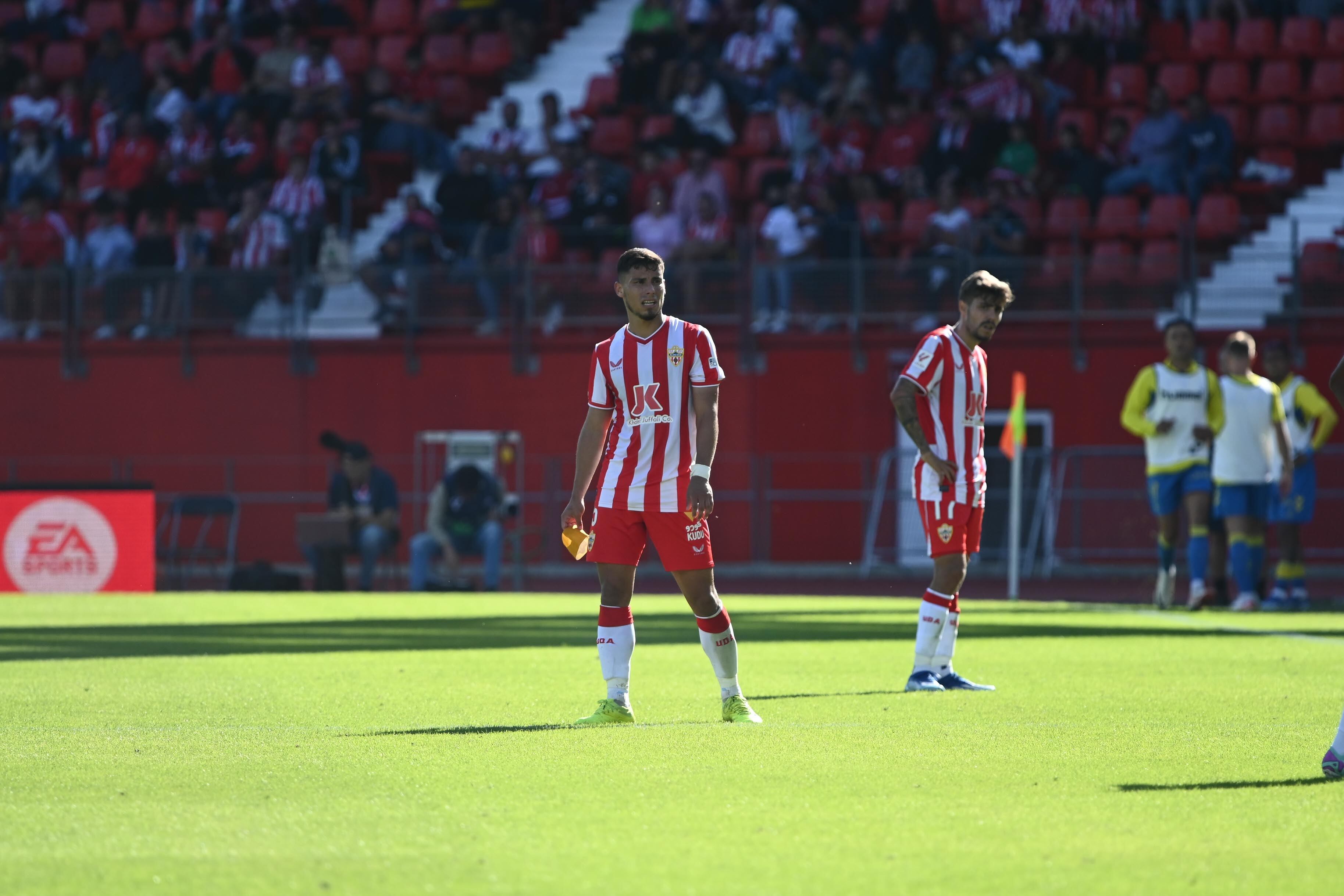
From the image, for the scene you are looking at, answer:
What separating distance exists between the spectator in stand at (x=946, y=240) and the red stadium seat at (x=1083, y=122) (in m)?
2.98

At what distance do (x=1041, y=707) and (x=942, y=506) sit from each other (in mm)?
1362

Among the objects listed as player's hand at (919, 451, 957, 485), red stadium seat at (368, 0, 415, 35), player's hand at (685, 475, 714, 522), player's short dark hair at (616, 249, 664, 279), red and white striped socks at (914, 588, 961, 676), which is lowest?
red and white striped socks at (914, 588, 961, 676)

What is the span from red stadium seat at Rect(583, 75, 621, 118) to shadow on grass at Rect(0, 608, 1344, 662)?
1331cm

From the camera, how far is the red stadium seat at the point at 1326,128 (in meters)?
25.1

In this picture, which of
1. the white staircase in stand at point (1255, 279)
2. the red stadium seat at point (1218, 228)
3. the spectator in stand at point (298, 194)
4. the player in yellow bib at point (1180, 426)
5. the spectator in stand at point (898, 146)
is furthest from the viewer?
the spectator in stand at point (298, 194)

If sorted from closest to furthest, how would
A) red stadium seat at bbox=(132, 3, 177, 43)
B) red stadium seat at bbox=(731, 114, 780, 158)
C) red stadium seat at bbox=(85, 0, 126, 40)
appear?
1. red stadium seat at bbox=(731, 114, 780, 158)
2. red stadium seat at bbox=(132, 3, 177, 43)
3. red stadium seat at bbox=(85, 0, 126, 40)

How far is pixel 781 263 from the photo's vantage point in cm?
2311

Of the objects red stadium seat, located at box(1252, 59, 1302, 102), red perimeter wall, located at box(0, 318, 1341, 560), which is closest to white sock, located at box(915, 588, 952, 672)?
red perimeter wall, located at box(0, 318, 1341, 560)

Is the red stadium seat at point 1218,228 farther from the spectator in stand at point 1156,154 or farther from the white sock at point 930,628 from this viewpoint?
the white sock at point 930,628

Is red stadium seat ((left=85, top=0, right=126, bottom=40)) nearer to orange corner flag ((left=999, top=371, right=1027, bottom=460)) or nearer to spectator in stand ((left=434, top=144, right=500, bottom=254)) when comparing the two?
spectator in stand ((left=434, top=144, right=500, bottom=254))

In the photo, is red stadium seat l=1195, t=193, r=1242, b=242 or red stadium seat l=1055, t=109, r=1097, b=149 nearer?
red stadium seat l=1195, t=193, r=1242, b=242

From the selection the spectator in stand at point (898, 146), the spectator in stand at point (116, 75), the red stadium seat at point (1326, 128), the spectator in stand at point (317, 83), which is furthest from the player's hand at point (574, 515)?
the spectator in stand at point (116, 75)

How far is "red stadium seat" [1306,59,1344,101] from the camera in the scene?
83.2 ft

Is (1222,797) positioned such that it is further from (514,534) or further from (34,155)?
(34,155)
